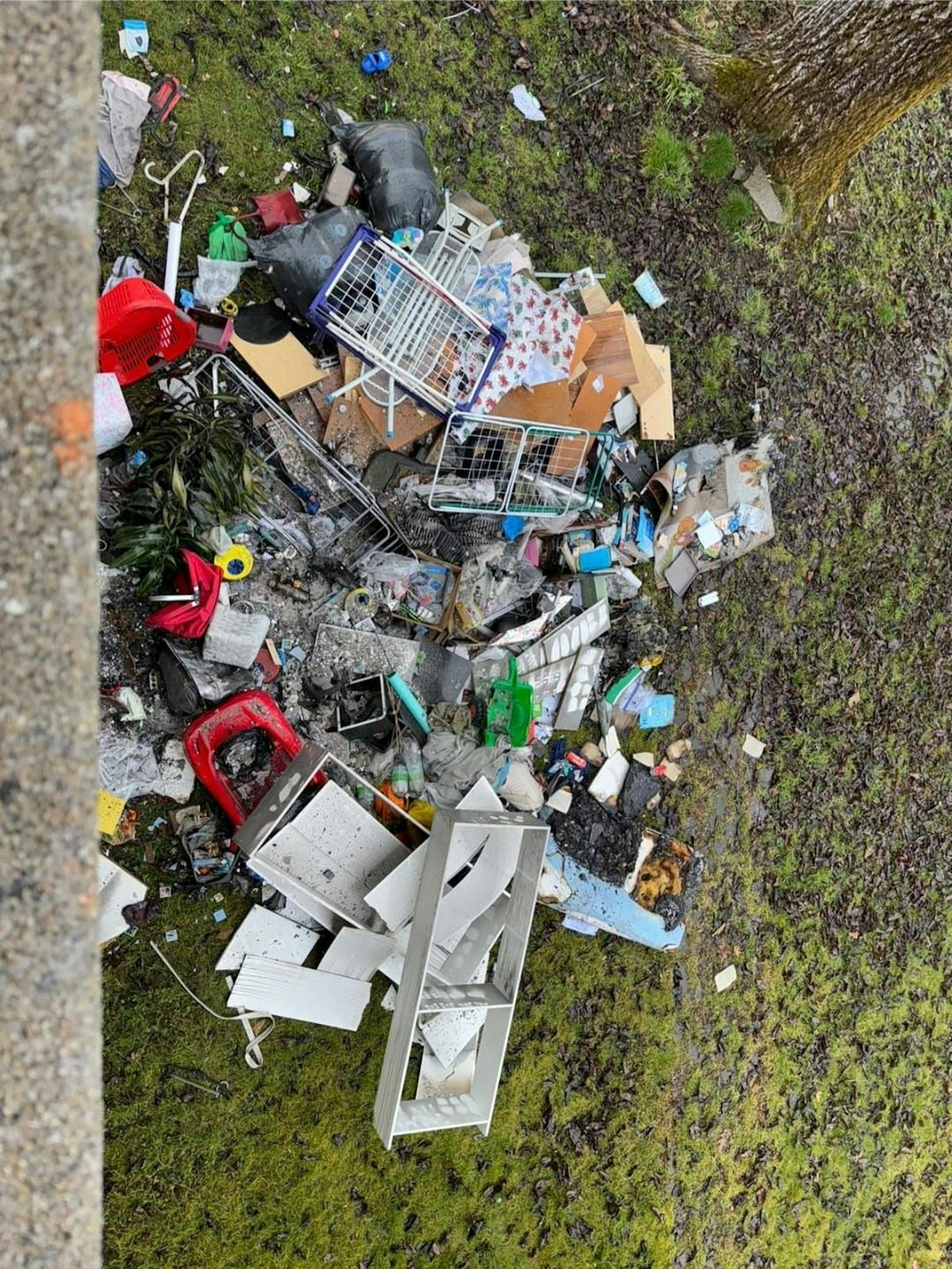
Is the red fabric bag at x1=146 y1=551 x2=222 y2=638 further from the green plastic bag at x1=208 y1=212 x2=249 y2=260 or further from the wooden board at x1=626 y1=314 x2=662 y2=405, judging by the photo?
the wooden board at x1=626 y1=314 x2=662 y2=405

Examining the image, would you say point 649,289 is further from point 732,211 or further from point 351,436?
point 351,436

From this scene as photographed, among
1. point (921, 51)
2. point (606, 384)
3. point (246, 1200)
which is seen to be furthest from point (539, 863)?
point (921, 51)

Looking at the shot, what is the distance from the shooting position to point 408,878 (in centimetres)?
387

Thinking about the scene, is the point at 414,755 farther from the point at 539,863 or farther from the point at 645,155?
the point at 645,155

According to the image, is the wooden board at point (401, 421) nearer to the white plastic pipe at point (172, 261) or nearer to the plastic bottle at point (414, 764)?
the white plastic pipe at point (172, 261)

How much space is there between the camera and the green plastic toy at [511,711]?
421cm

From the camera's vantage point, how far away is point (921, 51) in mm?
4430

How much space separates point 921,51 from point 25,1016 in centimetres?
523

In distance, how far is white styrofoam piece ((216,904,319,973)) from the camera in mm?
3945

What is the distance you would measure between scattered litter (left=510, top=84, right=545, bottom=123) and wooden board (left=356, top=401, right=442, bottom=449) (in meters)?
1.72

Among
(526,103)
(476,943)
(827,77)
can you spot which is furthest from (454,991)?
(827,77)

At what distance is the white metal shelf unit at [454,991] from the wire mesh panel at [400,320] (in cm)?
181

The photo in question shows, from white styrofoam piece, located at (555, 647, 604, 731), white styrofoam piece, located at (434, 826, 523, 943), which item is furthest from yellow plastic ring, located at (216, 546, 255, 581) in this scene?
white styrofoam piece, located at (555, 647, 604, 731)

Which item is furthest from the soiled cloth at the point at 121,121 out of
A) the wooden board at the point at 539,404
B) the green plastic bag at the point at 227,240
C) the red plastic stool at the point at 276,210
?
the wooden board at the point at 539,404
